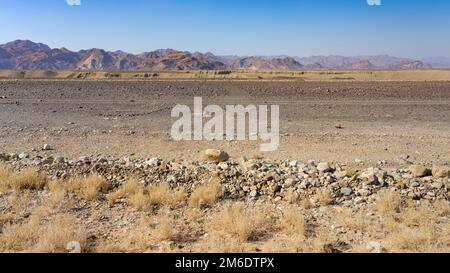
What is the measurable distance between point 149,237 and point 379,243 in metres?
2.98

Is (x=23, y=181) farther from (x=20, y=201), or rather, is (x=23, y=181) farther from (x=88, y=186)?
(x=88, y=186)

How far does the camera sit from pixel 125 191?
7387 mm

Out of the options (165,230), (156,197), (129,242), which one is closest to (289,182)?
(156,197)

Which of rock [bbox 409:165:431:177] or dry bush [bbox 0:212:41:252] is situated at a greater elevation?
rock [bbox 409:165:431:177]

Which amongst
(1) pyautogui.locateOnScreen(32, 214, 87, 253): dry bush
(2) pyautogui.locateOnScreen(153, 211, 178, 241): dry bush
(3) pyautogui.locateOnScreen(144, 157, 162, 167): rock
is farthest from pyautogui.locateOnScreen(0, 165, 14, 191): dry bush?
(2) pyautogui.locateOnScreen(153, 211, 178, 241): dry bush

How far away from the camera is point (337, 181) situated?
25.2ft

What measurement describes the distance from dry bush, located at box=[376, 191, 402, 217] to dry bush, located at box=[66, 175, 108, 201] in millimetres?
4553

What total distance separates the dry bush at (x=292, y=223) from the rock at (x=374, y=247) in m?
0.83

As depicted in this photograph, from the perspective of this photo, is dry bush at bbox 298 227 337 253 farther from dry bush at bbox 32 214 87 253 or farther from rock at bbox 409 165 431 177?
rock at bbox 409 165 431 177

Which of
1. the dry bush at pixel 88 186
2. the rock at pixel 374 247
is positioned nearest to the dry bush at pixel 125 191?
the dry bush at pixel 88 186

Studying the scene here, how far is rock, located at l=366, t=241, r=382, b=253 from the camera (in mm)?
5321

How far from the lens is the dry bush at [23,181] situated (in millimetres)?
7582

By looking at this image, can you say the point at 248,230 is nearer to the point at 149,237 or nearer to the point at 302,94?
the point at 149,237
